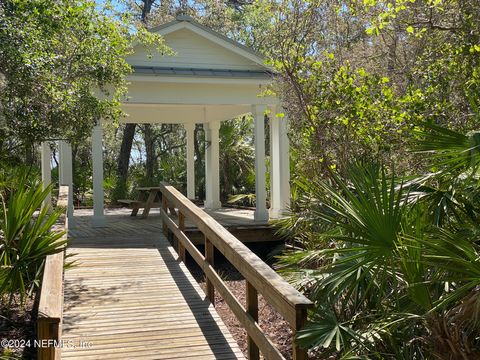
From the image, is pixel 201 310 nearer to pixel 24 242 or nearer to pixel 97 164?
pixel 24 242

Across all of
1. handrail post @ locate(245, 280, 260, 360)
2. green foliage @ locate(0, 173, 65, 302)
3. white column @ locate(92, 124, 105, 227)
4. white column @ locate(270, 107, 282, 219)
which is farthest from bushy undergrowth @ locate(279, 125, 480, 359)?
white column @ locate(270, 107, 282, 219)

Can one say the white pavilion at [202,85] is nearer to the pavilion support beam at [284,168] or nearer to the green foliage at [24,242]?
the pavilion support beam at [284,168]

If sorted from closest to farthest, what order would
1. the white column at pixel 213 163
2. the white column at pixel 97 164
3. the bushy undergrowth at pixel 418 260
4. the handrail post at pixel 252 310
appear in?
the bushy undergrowth at pixel 418 260
the handrail post at pixel 252 310
the white column at pixel 97 164
the white column at pixel 213 163

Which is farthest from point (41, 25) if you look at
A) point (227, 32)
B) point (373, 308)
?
point (227, 32)

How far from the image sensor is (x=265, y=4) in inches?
289

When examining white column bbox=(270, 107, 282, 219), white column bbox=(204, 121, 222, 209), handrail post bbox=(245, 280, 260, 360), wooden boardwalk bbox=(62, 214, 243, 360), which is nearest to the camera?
handrail post bbox=(245, 280, 260, 360)

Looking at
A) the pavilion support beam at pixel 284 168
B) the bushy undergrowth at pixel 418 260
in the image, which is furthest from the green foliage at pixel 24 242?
the pavilion support beam at pixel 284 168

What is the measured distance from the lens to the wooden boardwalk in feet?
15.4

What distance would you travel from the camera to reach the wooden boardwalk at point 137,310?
15.4 feet

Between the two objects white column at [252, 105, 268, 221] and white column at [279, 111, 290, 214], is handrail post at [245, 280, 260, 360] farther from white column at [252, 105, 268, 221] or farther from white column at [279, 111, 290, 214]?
white column at [279, 111, 290, 214]

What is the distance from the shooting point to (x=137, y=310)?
568 cm

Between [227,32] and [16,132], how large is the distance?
18.5m

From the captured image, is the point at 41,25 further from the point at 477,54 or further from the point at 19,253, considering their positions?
the point at 477,54

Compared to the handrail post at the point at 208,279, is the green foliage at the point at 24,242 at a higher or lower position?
higher
